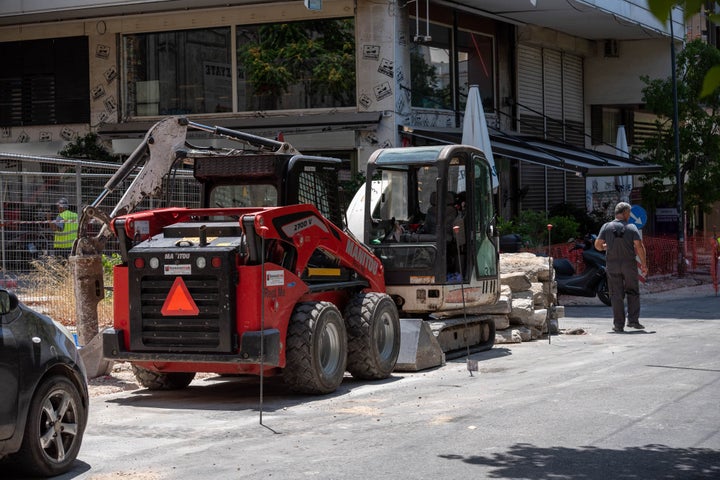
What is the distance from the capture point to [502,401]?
10.4 m

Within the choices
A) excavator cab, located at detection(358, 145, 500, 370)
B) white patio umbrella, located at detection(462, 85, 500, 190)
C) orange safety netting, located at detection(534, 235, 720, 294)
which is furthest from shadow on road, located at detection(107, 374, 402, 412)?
orange safety netting, located at detection(534, 235, 720, 294)

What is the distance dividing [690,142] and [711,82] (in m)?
29.5

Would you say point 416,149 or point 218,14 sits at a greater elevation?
point 218,14

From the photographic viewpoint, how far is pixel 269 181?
11.7 metres

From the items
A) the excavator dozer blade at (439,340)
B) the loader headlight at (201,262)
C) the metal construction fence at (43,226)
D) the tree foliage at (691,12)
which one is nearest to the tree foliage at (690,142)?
the metal construction fence at (43,226)

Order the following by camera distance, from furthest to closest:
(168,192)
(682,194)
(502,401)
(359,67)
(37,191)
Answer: (682,194), (359,67), (37,191), (168,192), (502,401)

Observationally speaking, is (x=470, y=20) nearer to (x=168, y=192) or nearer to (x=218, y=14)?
(x=218, y=14)

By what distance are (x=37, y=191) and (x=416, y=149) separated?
6025 mm

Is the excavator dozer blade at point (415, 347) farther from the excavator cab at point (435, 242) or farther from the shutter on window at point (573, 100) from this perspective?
the shutter on window at point (573, 100)

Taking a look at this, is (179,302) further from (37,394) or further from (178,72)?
(178,72)

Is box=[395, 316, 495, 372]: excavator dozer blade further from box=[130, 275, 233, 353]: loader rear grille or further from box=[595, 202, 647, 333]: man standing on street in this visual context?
box=[130, 275, 233, 353]: loader rear grille

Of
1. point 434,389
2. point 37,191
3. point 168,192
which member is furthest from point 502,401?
point 37,191

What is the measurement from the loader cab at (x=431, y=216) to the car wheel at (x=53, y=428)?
20.7ft

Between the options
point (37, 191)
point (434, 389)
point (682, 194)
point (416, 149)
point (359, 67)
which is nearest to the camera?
point (434, 389)
